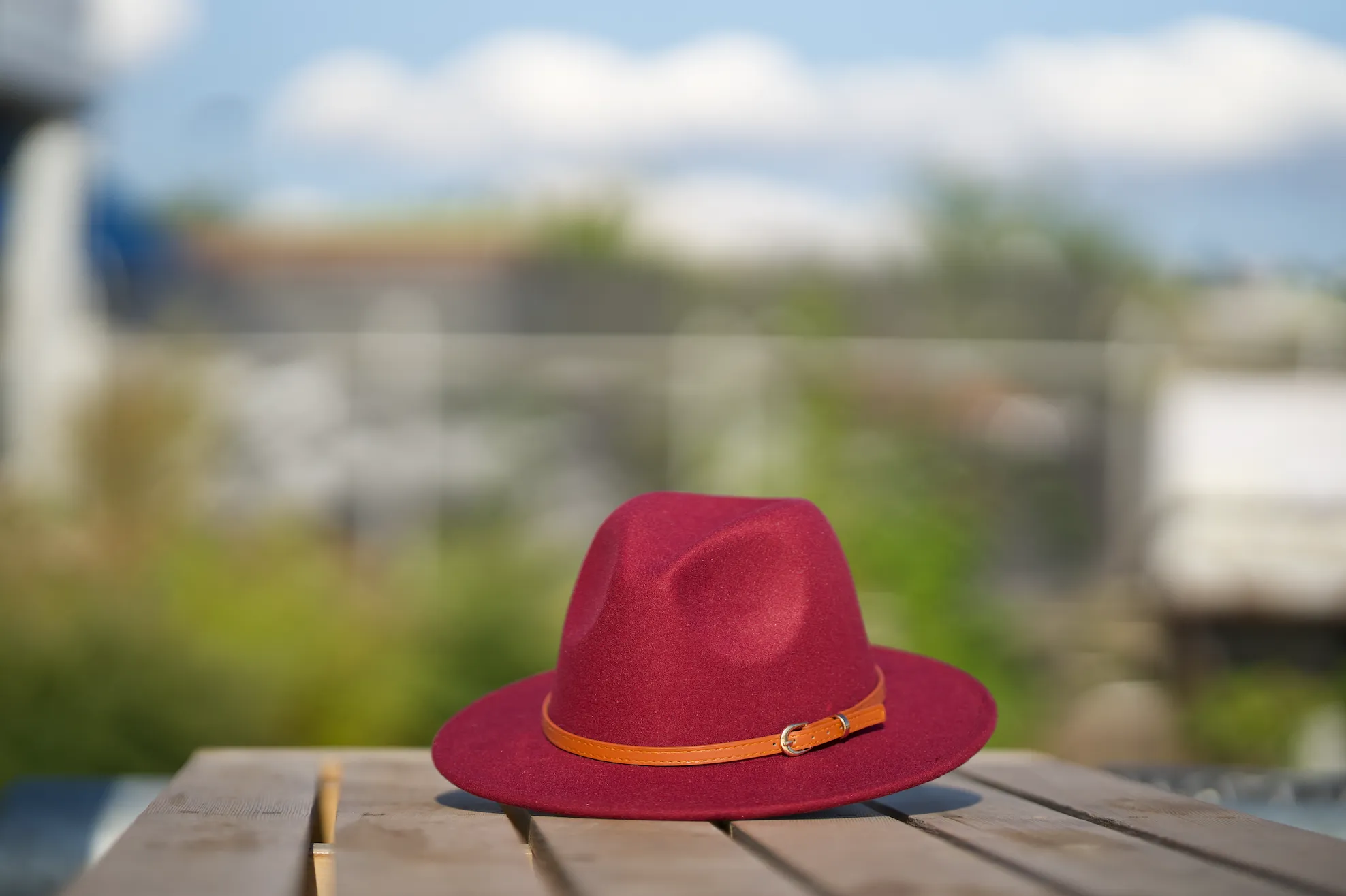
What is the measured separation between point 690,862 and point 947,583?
4892 mm

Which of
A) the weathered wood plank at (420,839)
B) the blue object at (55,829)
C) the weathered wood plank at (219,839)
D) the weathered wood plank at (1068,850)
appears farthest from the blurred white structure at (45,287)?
the weathered wood plank at (1068,850)

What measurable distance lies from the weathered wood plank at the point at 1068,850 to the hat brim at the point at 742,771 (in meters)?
0.07

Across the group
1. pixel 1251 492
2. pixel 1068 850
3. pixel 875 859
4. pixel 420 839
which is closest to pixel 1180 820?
pixel 1068 850

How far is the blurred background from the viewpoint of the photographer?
4.77m

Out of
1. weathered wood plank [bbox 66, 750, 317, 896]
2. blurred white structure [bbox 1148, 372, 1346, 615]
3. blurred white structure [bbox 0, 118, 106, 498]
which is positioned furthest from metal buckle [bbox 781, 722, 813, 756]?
blurred white structure [bbox 0, 118, 106, 498]

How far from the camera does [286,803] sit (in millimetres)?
1379

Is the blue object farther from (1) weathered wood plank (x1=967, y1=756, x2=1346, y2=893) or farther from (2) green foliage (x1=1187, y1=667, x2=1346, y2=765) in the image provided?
(2) green foliage (x1=1187, y1=667, x2=1346, y2=765)

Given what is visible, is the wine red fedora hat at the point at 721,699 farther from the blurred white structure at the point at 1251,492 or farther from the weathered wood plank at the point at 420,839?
the blurred white structure at the point at 1251,492

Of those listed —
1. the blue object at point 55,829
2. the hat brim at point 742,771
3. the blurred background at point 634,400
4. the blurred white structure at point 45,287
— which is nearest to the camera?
the hat brim at point 742,771

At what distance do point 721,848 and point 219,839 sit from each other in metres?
0.43

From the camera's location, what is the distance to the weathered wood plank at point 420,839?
1.02 metres

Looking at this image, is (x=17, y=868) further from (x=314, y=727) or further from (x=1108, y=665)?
(x=1108, y=665)

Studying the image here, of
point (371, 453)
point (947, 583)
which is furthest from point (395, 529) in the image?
point (947, 583)

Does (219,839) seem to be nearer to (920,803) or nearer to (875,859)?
(875,859)
